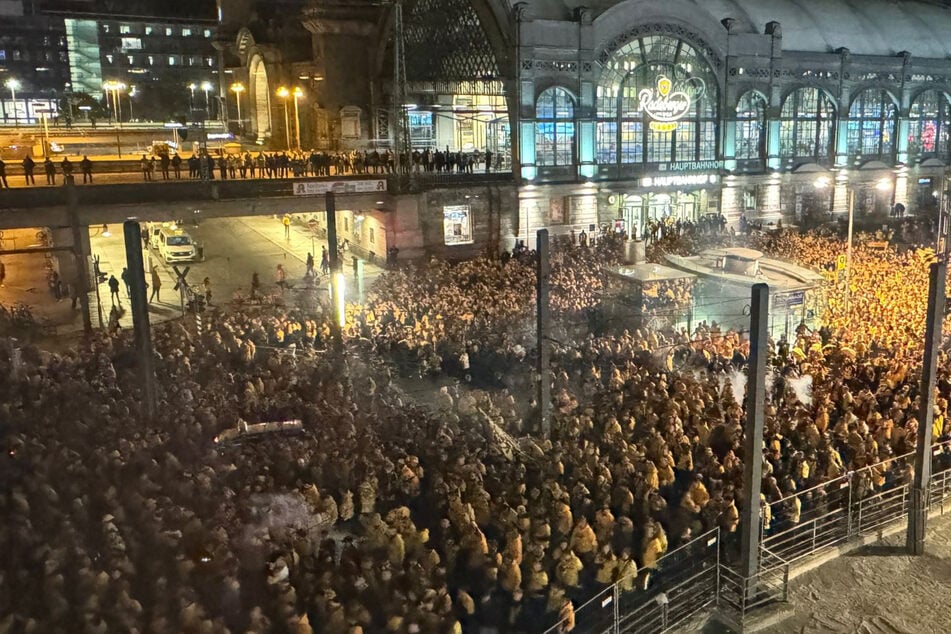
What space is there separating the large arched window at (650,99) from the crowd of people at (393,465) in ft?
71.7

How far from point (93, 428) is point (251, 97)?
48631mm

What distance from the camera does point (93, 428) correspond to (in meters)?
14.8

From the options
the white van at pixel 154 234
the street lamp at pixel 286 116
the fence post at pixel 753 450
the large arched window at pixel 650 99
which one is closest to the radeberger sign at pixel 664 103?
the large arched window at pixel 650 99

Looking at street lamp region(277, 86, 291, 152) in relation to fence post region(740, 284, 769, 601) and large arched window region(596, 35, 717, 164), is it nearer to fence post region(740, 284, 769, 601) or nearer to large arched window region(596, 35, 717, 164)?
large arched window region(596, 35, 717, 164)

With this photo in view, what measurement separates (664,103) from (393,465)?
1303 inches

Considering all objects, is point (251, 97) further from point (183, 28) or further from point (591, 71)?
point (183, 28)

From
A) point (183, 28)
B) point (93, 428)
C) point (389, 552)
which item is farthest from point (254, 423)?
point (183, 28)

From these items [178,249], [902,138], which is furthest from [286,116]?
[902,138]

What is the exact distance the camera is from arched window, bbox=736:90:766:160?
1811 inches

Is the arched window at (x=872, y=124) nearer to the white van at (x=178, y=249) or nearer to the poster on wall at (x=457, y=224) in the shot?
the poster on wall at (x=457, y=224)

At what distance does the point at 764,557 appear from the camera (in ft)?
42.8

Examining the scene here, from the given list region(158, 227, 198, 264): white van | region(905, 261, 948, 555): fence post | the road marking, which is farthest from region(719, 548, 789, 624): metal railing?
region(158, 227, 198, 264): white van

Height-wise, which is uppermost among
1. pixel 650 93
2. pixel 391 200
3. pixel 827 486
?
pixel 650 93

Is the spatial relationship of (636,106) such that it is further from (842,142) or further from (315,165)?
(315,165)
